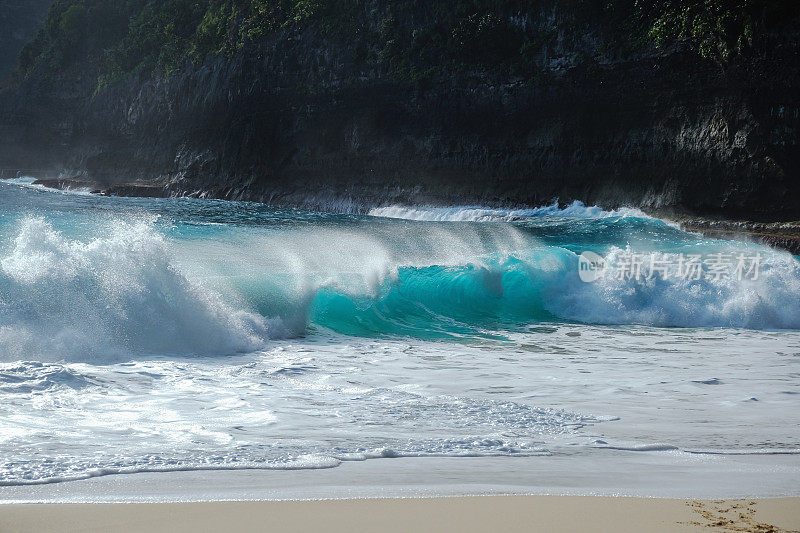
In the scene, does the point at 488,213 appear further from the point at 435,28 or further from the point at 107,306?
the point at 107,306

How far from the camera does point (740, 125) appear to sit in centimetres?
2264

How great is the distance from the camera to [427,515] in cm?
348

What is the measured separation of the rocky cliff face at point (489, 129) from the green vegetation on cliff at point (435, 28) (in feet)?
1.16

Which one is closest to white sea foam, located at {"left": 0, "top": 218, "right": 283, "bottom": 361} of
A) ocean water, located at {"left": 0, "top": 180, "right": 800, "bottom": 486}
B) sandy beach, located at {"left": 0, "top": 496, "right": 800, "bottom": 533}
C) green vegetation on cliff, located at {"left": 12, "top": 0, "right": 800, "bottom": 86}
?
ocean water, located at {"left": 0, "top": 180, "right": 800, "bottom": 486}

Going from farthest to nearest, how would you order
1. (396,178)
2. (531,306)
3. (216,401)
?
(396,178), (531,306), (216,401)

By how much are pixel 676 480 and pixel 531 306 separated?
23.8 ft

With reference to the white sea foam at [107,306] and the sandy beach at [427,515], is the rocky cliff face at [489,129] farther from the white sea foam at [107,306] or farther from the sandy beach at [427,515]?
the sandy beach at [427,515]

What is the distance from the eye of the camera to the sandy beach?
10.9 feet

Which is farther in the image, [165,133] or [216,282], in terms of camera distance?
[165,133]

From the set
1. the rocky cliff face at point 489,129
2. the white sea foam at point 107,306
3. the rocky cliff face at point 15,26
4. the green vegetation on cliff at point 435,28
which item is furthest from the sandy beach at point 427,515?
the rocky cliff face at point 15,26

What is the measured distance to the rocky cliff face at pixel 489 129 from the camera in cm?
2244

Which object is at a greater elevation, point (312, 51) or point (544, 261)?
point (312, 51)

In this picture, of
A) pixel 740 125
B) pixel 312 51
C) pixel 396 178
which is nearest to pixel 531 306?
pixel 740 125

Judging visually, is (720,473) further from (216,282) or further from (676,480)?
(216,282)
